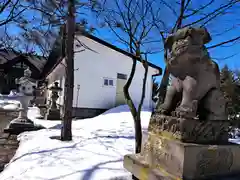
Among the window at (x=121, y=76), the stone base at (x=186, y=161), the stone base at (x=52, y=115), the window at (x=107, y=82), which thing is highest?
the window at (x=121, y=76)

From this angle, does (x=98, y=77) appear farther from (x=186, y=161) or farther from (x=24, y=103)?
(x=186, y=161)

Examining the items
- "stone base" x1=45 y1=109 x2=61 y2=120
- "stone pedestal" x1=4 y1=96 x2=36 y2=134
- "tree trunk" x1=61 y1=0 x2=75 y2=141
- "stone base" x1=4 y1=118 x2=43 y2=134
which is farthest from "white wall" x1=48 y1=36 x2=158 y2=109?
"tree trunk" x1=61 y1=0 x2=75 y2=141

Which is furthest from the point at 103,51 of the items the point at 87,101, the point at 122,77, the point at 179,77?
the point at 179,77

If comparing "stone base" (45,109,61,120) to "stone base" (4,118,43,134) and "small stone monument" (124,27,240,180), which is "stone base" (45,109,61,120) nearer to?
"stone base" (4,118,43,134)

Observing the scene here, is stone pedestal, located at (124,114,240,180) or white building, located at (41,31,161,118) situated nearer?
stone pedestal, located at (124,114,240,180)

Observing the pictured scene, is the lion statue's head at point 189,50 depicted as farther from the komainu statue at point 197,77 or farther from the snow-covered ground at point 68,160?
the snow-covered ground at point 68,160

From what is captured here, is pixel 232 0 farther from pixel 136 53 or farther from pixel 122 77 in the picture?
pixel 122 77

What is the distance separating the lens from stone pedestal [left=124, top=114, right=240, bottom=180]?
1783mm

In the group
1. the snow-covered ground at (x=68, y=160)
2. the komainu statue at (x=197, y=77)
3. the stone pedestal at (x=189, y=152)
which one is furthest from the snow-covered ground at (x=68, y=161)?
the komainu statue at (x=197, y=77)

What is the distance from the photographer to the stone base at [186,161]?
1.77 meters

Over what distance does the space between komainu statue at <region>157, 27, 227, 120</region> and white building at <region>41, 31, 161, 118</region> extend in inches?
364

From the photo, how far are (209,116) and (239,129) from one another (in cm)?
460

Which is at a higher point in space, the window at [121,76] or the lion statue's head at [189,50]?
the window at [121,76]

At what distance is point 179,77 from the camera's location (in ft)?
7.23
